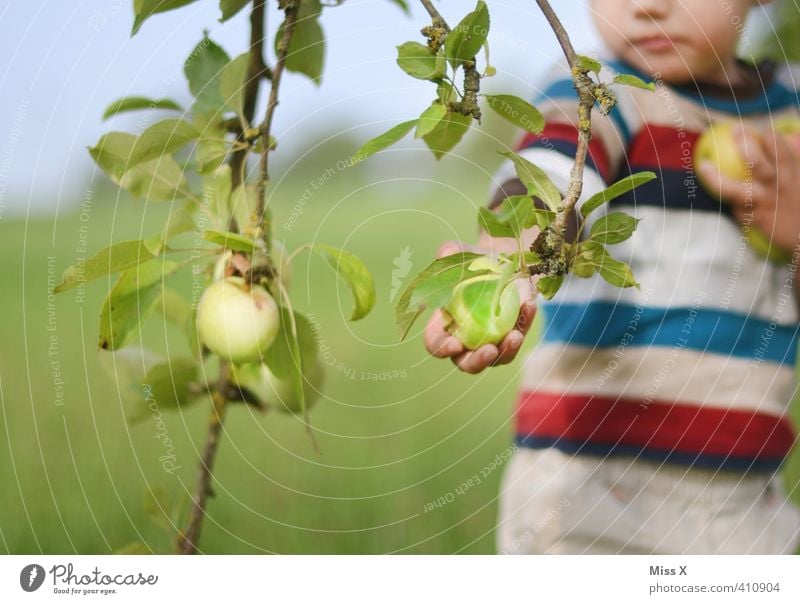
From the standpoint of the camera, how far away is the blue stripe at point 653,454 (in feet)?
1.91

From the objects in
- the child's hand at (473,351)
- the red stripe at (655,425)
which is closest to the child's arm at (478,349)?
the child's hand at (473,351)

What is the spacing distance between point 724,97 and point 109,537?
0.48 m

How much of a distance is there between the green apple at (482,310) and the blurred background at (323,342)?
0.15 meters

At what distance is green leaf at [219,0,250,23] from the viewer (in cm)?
36

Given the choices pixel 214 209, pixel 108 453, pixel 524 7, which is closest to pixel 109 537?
pixel 108 453

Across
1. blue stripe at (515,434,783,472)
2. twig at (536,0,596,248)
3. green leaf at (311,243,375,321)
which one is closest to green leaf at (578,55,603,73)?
twig at (536,0,596,248)

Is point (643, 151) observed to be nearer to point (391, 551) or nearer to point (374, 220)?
point (374, 220)

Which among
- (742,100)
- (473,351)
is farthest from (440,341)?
(742,100)

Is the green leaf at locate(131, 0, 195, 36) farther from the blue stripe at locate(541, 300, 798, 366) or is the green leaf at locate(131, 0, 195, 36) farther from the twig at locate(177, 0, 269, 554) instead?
the blue stripe at locate(541, 300, 798, 366)

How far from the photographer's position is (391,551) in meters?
0.53

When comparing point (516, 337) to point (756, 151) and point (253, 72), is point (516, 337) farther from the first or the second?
point (756, 151)

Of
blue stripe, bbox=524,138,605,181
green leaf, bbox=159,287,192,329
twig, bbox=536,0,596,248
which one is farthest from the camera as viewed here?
blue stripe, bbox=524,138,605,181

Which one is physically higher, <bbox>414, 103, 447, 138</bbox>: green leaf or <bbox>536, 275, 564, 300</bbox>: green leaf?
<bbox>414, 103, 447, 138</bbox>: green leaf

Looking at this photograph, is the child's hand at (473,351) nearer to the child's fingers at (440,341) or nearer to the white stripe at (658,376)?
the child's fingers at (440,341)
